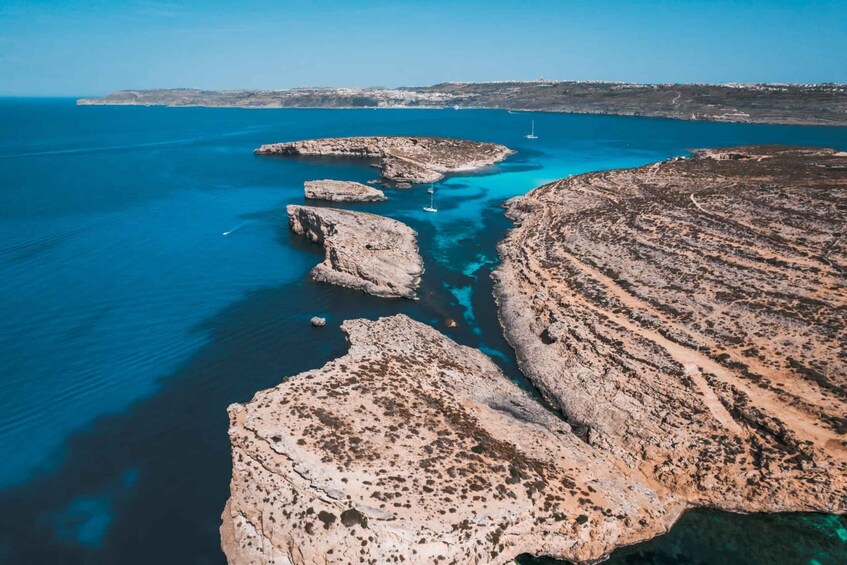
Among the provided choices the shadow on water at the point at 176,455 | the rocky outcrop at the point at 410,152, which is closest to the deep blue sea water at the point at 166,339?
the shadow on water at the point at 176,455

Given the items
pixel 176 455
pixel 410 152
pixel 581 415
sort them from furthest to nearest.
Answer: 1. pixel 410 152
2. pixel 581 415
3. pixel 176 455

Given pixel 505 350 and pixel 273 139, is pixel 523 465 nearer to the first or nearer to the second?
pixel 505 350

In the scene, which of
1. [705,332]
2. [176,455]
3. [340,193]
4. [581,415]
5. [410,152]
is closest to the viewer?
[176,455]

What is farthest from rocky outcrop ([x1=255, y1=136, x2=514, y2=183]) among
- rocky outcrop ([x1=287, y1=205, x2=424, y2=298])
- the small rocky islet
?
the small rocky islet

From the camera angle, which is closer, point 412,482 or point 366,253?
point 412,482

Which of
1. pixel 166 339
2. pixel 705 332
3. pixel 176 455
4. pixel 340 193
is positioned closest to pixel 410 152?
pixel 340 193

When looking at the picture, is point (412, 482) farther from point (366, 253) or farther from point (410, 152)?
point (410, 152)

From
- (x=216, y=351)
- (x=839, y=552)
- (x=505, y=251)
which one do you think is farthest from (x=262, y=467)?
(x=505, y=251)

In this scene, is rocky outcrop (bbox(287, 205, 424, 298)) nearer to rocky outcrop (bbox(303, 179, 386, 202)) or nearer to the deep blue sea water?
the deep blue sea water
